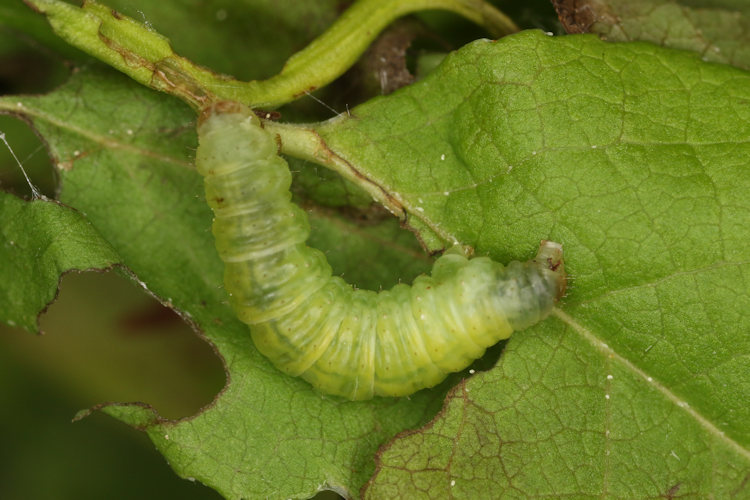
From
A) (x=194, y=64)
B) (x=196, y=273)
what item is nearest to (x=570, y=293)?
(x=196, y=273)

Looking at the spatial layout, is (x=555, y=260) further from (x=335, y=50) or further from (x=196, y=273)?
(x=196, y=273)

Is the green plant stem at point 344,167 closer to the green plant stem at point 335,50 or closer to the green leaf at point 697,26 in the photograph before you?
the green plant stem at point 335,50

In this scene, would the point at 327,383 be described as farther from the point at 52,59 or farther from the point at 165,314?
the point at 52,59

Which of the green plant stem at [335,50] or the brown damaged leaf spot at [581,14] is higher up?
the green plant stem at [335,50]

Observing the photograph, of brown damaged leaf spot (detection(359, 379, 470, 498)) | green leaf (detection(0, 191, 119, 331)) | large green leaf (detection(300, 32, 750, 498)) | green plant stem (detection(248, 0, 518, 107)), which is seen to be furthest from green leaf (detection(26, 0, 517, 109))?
brown damaged leaf spot (detection(359, 379, 470, 498))

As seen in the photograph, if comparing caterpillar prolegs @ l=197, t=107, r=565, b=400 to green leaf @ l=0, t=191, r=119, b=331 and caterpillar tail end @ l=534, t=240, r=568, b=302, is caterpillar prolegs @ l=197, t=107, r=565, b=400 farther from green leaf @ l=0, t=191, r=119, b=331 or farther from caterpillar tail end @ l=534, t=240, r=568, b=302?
green leaf @ l=0, t=191, r=119, b=331

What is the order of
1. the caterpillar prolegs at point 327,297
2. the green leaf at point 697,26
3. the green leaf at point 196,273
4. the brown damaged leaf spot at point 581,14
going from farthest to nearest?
the green leaf at point 697,26 < the brown damaged leaf spot at point 581,14 < the green leaf at point 196,273 < the caterpillar prolegs at point 327,297

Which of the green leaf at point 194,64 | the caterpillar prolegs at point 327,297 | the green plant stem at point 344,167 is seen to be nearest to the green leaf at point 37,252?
the caterpillar prolegs at point 327,297
